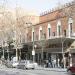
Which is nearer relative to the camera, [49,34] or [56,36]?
[56,36]

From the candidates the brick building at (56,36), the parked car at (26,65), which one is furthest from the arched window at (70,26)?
the parked car at (26,65)

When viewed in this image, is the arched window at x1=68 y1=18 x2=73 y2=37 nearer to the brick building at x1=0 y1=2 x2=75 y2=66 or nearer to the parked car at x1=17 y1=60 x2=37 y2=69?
the brick building at x1=0 y1=2 x2=75 y2=66

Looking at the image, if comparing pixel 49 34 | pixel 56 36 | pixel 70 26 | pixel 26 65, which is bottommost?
pixel 26 65

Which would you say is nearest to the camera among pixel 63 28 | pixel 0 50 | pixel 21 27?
pixel 63 28

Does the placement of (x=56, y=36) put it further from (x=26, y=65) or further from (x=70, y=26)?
(x=26, y=65)

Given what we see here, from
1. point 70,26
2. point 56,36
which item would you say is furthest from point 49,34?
point 70,26

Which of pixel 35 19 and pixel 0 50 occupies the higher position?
pixel 35 19

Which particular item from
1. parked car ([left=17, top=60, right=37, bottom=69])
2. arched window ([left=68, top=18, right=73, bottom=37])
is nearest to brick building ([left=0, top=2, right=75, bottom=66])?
Answer: arched window ([left=68, top=18, right=73, bottom=37])

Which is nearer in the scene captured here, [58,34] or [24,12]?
[58,34]

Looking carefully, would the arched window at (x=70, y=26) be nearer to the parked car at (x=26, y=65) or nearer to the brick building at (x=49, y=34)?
the brick building at (x=49, y=34)

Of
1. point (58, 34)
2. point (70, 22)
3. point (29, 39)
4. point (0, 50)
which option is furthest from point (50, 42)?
point (0, 50)

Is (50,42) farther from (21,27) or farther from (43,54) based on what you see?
(21,27)

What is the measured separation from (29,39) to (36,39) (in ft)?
13.5

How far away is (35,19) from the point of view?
7462cm
